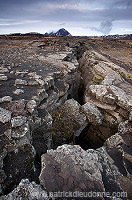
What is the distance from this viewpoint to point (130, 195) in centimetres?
392

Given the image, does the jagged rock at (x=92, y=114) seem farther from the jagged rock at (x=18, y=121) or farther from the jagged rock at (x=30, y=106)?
the jagged rock at (x=18, y=121)

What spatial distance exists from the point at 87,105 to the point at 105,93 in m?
1.25

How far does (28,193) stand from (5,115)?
8.08ft

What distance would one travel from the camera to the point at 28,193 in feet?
8.73

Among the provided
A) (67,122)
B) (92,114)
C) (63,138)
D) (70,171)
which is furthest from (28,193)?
(92,114)

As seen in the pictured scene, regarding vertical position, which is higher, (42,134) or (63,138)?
(42,134)

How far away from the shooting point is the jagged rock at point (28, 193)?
259cm

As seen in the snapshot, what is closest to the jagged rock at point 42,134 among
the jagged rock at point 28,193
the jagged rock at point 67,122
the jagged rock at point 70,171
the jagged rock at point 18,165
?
the jagged rock at point 67,122

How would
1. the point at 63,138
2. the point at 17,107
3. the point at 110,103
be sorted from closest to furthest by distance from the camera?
the point at 17,107 → the point at 63,138 → the point at 110,103

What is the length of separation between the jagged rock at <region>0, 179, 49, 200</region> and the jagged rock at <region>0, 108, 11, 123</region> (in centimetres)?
202

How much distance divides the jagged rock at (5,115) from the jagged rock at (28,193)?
2.02 meters

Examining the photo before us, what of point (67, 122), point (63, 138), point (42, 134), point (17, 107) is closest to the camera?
point (17, 107)

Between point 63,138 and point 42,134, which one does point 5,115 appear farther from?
point 63,138

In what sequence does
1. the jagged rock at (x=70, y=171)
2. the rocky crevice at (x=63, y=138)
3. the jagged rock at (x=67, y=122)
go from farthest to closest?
1. the jagged rock at (x=67, y=122)
2. the rocky crevice at (x=63, y=138)
3. the jagged rock at (x=70, y=171)
